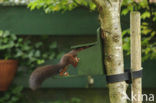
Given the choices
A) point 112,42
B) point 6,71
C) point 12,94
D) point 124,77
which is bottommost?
point 12,94

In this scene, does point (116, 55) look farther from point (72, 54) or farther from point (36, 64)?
point (36, 64)

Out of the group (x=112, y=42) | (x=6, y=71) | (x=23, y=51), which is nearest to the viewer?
(x=112, y=42)

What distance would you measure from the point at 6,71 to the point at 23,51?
0.29 m

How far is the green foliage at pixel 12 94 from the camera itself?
3.17 meters

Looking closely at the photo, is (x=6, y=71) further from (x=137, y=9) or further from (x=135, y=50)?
(x=135, y=50)

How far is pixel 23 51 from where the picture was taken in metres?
3.19

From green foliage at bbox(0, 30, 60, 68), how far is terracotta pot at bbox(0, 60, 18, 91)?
8cm

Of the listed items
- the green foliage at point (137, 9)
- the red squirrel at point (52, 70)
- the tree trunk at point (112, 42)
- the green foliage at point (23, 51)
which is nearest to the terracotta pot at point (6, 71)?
the green foliage at point (23, 51)

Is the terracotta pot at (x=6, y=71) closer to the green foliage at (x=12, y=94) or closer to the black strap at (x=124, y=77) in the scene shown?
the green foliage at (x=12, y=94)

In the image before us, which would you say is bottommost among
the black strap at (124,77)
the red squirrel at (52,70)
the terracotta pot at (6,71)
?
the terracotta pot at (6,71)

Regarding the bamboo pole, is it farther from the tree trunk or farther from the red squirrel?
the red squirrel

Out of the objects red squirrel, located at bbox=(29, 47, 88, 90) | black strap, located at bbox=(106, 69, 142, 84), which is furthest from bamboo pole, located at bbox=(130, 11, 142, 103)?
red squirrel, located at bbox=(29, 47, 88, 90)

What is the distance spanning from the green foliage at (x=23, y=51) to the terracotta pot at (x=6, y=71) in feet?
0.25

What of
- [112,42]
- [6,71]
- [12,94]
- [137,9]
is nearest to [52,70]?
[112,42]
